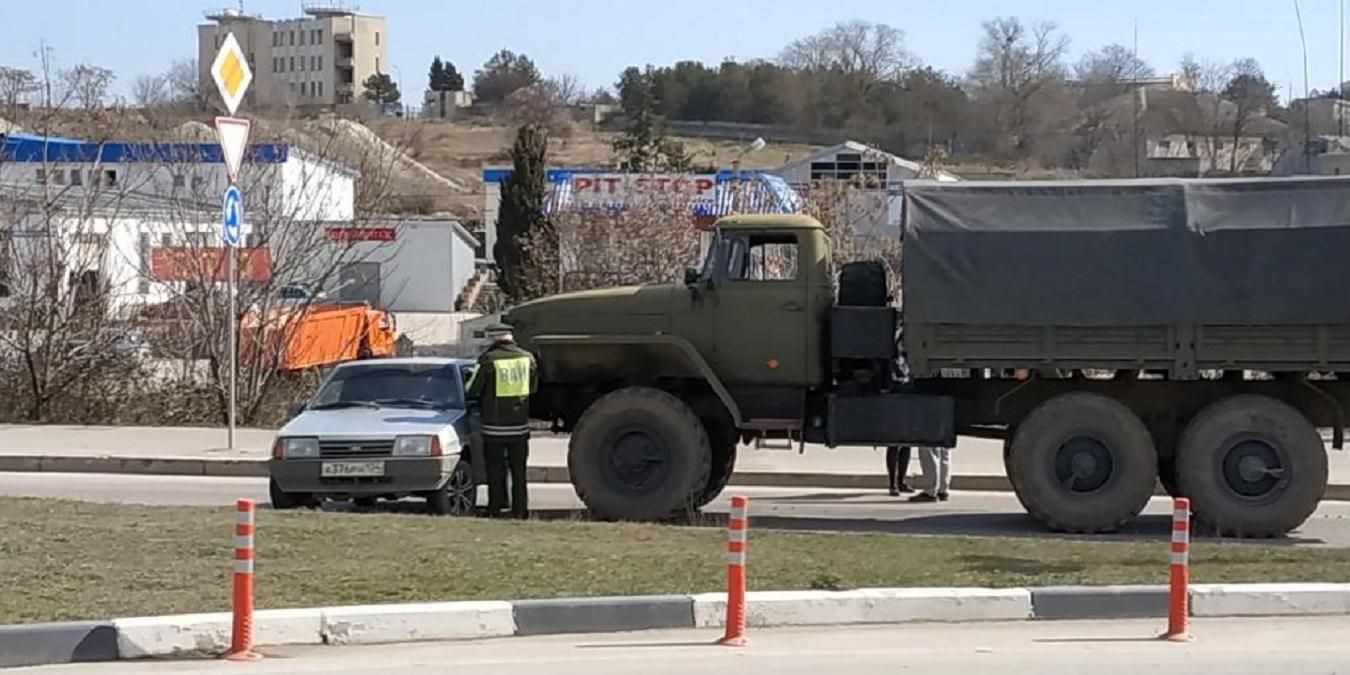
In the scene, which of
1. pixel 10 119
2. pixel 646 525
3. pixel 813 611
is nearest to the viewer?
pixel 813 611

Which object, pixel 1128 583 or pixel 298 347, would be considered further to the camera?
pixel 298 347

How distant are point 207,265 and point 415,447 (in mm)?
11809

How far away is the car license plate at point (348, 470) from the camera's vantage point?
1481 centimetres

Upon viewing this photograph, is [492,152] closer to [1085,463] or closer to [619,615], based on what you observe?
[1085,463]

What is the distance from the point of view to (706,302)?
15734mm

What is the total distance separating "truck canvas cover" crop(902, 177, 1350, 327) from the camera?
48.5ft

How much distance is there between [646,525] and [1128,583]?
3931 mm

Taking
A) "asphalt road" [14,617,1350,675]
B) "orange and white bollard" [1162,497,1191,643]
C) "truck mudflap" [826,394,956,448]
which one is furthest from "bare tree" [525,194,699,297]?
"orange and white bollard" [1162,497,1191,643]

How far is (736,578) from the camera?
9.26 m

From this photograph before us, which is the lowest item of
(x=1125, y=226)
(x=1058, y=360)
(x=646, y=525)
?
Answer: (x=646, y=525)

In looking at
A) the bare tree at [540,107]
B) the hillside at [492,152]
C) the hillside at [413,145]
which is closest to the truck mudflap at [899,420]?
the hillside at [413,145]

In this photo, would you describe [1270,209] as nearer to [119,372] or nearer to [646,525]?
[646,525]

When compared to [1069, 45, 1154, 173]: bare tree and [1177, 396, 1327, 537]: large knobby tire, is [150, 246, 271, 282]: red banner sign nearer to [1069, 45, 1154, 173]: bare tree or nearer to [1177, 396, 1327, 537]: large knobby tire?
[1177, 396, 1327, 537]: large knobby tire

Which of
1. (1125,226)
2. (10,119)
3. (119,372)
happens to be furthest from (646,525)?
(10,119)
